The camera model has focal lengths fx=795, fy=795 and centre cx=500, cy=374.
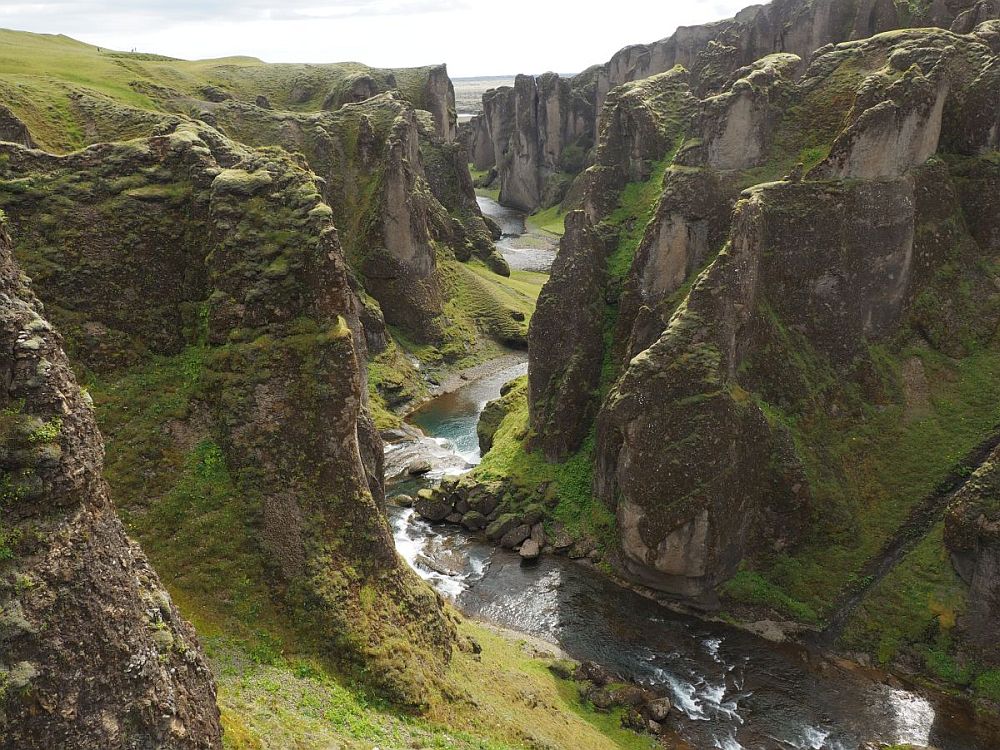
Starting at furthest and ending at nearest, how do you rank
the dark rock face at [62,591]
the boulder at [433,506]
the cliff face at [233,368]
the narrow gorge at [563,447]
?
1. the boulder at [433,506]
2. the cliff face at [233,368]
3. the narrow gorge at [563,447]
4. the dark rock face at [62,591]

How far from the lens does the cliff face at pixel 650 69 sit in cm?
6862

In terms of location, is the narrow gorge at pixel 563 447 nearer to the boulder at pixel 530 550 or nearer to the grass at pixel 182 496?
the grass at pixel 182 496

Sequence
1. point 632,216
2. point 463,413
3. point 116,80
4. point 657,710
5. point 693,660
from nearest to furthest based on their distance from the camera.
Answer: point 657,710 → point 693,660 → point 632,216 → point 463,413 → point 116,80

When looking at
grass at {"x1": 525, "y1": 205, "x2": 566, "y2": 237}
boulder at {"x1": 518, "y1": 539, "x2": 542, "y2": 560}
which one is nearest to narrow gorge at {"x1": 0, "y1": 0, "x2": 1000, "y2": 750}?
boulder at {"x1": 518, "y1": 539, "x2": 542, "y2": 560}

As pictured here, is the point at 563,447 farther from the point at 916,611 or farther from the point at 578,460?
the point at 916,611

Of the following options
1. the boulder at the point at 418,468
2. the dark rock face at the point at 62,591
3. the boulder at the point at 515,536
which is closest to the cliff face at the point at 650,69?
the boulder at the point at 418,468

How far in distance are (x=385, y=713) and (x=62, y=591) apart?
11876mm

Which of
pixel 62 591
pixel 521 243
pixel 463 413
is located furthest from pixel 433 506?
pixel 521 243

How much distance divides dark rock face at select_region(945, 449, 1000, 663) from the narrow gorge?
Result: 0.51ft

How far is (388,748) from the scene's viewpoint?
22125mm

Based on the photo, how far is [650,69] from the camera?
133 metres

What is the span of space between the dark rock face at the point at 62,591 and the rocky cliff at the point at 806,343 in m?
27.9


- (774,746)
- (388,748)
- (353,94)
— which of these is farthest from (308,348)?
(353,94)

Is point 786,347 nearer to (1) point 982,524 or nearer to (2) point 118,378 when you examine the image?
(1) point 982,524
